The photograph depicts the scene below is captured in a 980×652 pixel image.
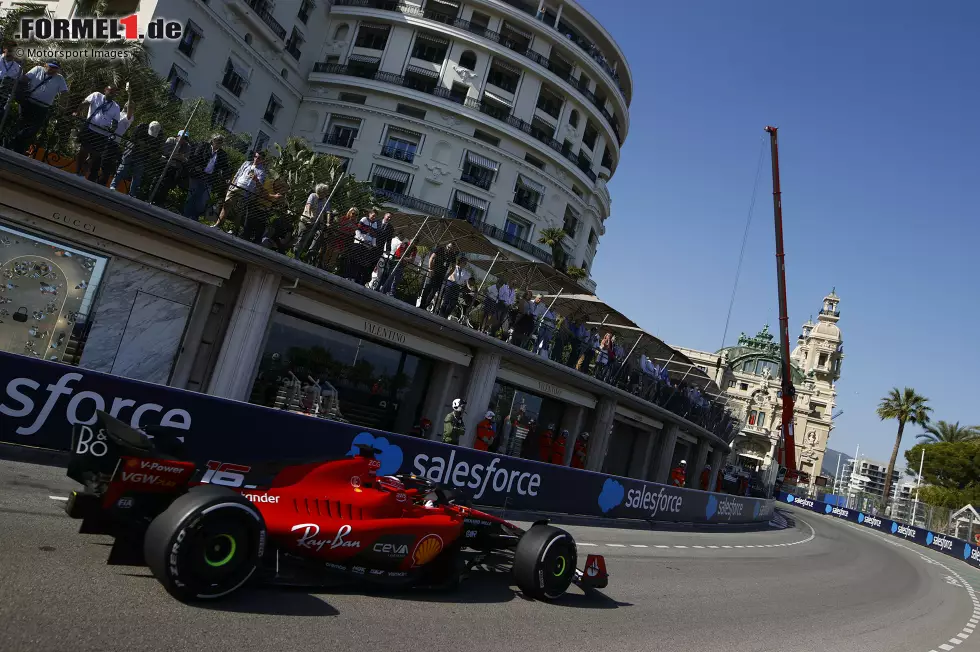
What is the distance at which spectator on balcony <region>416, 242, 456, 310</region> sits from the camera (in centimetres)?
1766

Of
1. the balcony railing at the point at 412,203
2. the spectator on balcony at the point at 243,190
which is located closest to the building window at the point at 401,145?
the balcony railing at the point at 412,203

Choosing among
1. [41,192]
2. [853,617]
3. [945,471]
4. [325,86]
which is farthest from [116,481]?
[945,471]

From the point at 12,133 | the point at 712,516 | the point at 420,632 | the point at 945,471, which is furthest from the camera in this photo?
the point at 945,471

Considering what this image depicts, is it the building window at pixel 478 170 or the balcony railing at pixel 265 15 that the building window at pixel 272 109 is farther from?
the building window at pixel 478 170

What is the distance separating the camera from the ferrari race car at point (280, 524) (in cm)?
515

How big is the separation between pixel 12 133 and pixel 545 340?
1501 centimetres

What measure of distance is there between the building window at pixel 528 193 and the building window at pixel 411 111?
288 inches

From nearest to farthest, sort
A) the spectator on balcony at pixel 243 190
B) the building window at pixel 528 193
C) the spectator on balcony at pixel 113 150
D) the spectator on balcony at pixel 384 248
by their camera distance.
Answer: the spectator on balcony at pixel 113 150, the spectator on balcony at pixel 243 190, the spectator on balcony at pixel 384 248, the building window at pixel 528 193

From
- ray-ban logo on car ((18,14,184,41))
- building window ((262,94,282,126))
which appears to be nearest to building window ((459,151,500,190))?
building window ((262,94,282,126))

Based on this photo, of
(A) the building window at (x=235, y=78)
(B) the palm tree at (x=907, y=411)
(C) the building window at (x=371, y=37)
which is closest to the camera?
(A) the building window at (x=235, y=78)

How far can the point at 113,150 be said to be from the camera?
1209cm

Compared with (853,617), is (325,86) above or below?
above

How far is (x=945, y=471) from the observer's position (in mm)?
76000

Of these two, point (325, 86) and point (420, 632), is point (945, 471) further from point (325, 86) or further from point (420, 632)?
point (420, 632)
